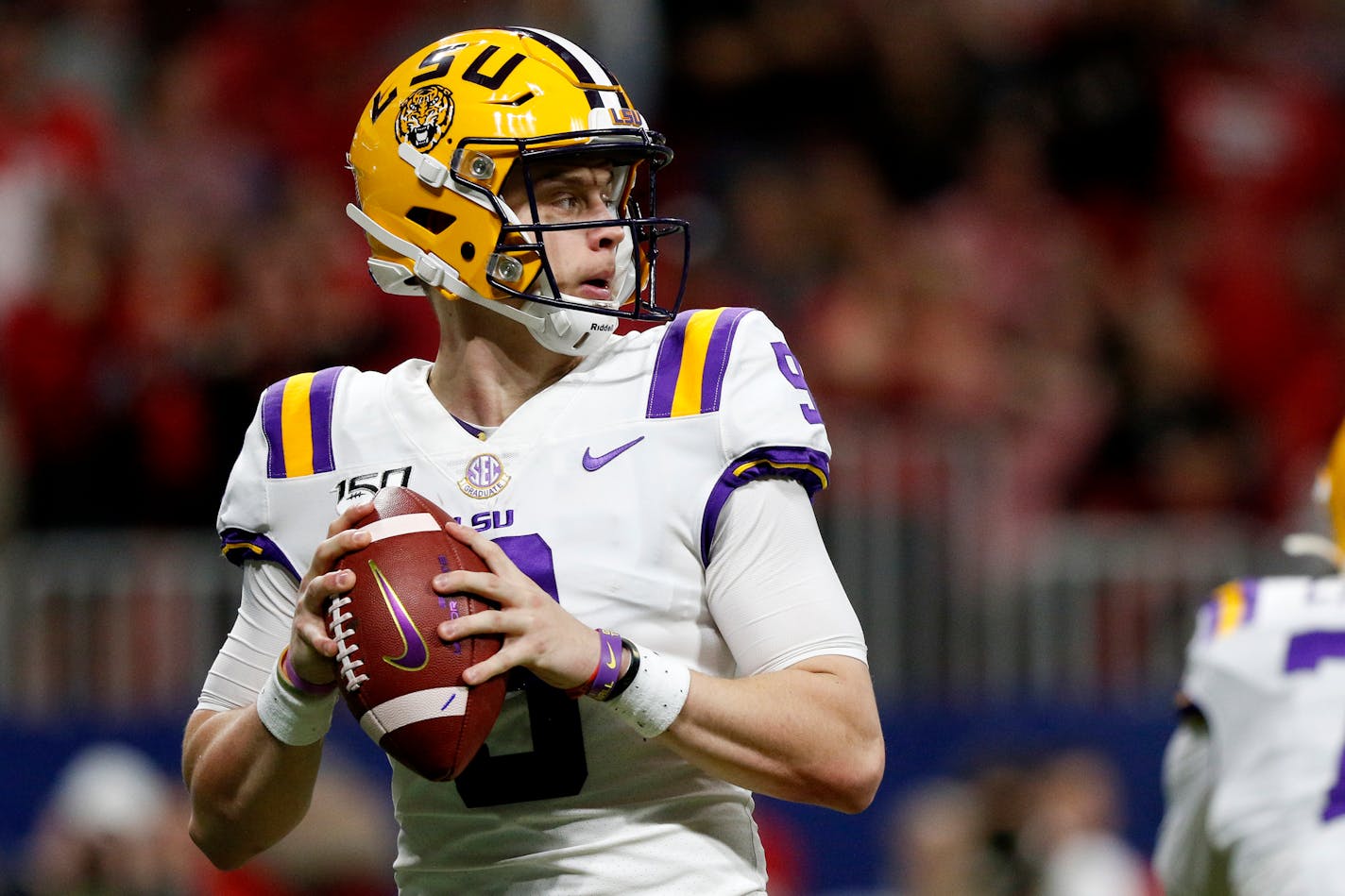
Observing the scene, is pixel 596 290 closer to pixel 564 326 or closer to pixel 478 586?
pixel 564 326

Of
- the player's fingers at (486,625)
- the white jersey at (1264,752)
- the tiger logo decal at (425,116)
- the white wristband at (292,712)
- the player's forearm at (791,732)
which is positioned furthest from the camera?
the white jersey at (1264,752)

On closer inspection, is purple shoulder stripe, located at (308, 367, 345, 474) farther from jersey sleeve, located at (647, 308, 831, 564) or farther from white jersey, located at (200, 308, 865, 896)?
jersey sleeve, located at (647, 308, 831, 564)

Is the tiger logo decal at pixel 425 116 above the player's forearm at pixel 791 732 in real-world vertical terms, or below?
above

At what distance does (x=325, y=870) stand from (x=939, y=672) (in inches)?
77.2

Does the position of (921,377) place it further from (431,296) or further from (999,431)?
(431,296)

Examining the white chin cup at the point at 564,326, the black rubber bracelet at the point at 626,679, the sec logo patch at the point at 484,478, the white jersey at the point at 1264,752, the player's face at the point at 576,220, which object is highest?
the player's face at the point at 576,220

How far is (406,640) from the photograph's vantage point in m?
2.35

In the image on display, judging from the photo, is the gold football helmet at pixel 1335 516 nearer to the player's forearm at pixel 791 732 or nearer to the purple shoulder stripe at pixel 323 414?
the player's forearm at pixel 791 732

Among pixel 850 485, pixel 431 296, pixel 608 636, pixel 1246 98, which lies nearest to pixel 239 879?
pixel 850 485

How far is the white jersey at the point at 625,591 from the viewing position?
2561 millimetres

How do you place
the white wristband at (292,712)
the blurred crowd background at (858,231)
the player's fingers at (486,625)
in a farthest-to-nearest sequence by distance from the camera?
the blurred crowd background at (858,231)
the white wristband at (292,712)
the player's fingers at (486,625)

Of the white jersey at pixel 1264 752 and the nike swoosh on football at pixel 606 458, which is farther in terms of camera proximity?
the white jersey at pixel 1264 752

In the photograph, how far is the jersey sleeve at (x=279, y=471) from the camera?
2762 mm

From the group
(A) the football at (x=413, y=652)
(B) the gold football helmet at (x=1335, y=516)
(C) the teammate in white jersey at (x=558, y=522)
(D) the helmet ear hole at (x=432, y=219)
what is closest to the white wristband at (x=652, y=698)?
(C) the teammate in white jersey at (x=558, y=522)
